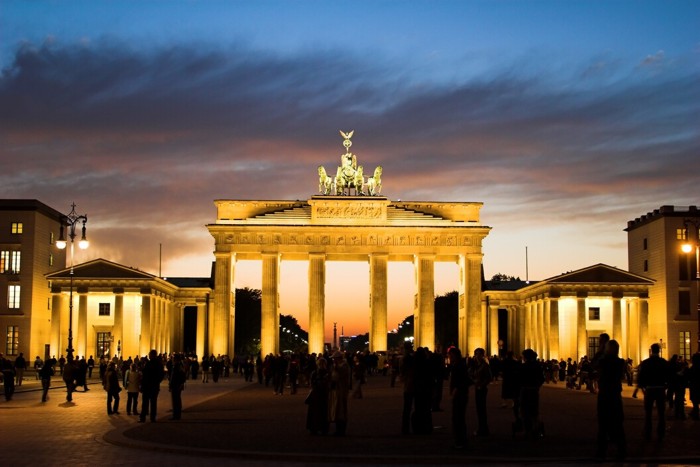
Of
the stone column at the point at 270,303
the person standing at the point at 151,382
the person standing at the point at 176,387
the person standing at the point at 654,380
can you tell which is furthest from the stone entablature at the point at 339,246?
the person standing at the point at 654,380

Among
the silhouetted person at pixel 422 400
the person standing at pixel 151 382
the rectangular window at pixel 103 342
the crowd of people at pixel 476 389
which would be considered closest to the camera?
the crowd of people at pixel 476 389

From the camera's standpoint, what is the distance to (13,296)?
93.4m

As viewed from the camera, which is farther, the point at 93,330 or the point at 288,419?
the point at 93,330

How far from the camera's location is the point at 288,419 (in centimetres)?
3139

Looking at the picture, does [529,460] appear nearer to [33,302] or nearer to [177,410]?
[177,410]

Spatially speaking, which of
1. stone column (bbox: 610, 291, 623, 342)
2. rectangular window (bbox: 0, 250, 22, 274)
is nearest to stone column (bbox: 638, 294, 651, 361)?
stone column (bbox: 610, 291, 623, 342)

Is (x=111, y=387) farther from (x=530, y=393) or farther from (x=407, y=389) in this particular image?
(x=530, y=393)

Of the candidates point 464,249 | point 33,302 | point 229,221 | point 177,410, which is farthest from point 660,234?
point 177,410

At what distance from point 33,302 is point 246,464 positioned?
78.2m

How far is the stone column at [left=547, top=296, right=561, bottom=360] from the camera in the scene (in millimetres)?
91562

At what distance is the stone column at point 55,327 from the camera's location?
88975 millimetres

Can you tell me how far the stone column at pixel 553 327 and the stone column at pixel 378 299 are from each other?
15149 mm

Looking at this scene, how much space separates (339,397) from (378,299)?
234ft

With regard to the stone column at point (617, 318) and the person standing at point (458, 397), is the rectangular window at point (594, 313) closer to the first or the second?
the stone column at point (617, 318)
